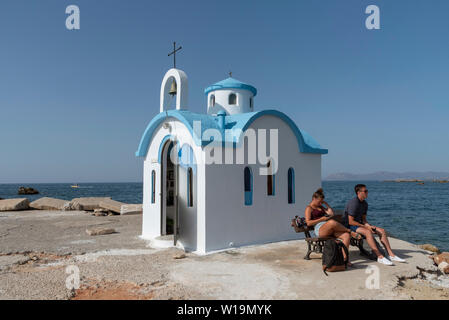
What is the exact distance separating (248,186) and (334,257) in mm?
3520

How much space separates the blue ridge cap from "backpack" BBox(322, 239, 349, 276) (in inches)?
147

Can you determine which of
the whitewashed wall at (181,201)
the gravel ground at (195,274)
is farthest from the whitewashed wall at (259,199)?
the gravel ground at (195,274)

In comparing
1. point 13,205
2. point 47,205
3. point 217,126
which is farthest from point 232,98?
point 13,205

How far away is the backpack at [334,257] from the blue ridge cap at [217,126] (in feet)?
12.3

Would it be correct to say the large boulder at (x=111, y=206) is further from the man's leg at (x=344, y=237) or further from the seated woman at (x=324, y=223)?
the man's leg at (x=344, y=237)

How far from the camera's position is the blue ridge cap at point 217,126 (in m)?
8.38

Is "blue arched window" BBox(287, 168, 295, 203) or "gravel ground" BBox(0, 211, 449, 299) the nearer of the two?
"gravel ground" BBox(0, 211, 449, 299)

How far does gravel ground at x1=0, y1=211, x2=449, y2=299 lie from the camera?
503 cm

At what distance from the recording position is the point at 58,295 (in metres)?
5.00

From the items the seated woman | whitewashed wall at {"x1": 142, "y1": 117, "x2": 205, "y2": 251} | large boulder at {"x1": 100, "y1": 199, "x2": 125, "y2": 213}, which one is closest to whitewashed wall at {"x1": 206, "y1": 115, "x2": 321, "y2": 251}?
whitewashed wall at {"x1": 142, "y1": 117, "x2": 205, "y2": 251}

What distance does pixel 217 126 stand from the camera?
8.98 meters

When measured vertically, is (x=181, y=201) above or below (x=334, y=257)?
above

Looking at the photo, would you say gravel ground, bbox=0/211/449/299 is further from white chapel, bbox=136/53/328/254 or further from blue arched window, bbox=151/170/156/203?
blue arched window, bbox=151/170/156/203

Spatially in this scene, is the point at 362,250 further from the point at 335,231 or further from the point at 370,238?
the point at 335,231
